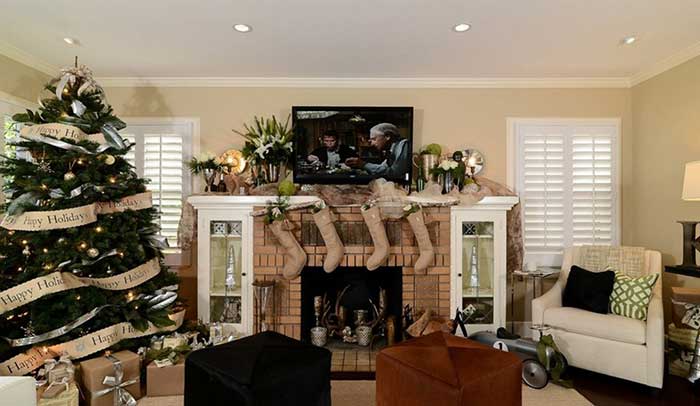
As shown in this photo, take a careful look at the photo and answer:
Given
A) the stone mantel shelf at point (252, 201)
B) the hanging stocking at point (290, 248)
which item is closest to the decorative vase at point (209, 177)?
the stone mantel shelf at point (252, 201)

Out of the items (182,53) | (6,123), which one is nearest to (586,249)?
(182,53)

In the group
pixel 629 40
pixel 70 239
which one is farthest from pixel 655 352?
pixel 70 239

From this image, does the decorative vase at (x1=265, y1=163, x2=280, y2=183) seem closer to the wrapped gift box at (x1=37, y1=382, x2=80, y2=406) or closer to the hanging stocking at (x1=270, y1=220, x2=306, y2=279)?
the hanging stocking at (x1=270, y1=220, x2=306, y2=279)

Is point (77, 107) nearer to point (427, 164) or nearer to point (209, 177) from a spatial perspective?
point (209, 177)

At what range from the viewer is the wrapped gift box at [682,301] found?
115 inches

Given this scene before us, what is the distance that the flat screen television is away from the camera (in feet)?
11.9

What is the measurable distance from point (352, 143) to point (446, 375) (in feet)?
7.84

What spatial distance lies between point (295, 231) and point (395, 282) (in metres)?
1.10

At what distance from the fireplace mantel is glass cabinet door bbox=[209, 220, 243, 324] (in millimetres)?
24

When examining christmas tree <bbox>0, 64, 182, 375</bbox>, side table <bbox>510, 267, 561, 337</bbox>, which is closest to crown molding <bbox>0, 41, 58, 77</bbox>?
christmas tree <bbox>0, 64, 182, 375</bbox>

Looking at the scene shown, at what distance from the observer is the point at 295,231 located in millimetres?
3484

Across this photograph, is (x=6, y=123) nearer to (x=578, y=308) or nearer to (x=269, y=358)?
(x=269, y=358)

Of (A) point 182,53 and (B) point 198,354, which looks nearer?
(B) point 198,354

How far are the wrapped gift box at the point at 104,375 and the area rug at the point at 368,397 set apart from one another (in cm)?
17
